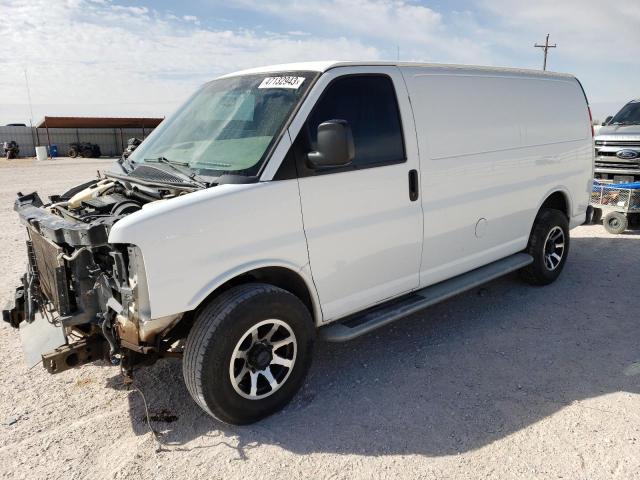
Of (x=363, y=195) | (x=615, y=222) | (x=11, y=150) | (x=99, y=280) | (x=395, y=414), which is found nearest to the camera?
(x=99, y=280)

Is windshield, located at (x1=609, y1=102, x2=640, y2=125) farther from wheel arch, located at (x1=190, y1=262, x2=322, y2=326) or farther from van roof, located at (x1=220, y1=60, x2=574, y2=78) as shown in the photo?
wheel arch, located at (x1=190, y1=262, x2=322, y2=326)

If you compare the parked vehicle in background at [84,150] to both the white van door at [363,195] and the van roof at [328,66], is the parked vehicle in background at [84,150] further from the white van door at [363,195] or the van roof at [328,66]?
the white van door at [363,195]

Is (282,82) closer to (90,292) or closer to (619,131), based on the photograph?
(90,292)

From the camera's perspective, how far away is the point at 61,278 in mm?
3303

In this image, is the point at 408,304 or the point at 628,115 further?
the point at 628,115

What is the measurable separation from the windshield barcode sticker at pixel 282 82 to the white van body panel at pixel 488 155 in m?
0.98

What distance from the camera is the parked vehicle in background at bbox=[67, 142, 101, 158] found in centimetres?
3612

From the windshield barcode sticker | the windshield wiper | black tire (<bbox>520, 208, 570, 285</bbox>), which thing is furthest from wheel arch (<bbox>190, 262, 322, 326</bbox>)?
black tire (<bbox>520, 208, 570, 285</bbox>)

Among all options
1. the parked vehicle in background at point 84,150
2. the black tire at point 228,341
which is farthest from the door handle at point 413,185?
the parked vehicle in background at point 84,150

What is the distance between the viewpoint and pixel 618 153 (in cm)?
916

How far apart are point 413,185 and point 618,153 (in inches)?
272

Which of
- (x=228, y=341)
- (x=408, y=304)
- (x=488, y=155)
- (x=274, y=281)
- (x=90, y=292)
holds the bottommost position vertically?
(x=408, y=304)

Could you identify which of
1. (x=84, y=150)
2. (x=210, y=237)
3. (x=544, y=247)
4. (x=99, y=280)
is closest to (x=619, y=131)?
(x=544, y=247)

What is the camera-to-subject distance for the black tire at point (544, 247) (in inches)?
223
